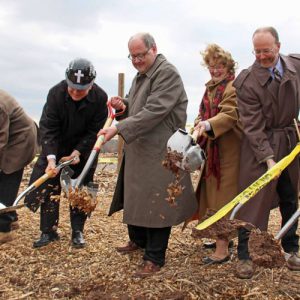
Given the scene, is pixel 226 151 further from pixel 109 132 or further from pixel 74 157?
pixel 74 157

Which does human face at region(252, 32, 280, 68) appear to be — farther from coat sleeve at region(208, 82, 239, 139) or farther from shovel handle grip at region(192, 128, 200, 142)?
shovel handle grip at region(192, 128, 200, 142)

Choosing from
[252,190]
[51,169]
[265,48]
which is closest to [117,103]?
[51,169]

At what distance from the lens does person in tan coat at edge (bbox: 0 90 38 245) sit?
16.9ft

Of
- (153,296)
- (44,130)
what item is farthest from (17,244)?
(153,296)

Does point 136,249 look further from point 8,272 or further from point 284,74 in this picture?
point 284,74

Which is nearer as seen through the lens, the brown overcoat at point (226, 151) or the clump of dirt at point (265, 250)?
the clump of dirt at point (265, 250)

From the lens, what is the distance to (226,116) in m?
4.14

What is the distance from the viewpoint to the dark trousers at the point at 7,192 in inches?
203

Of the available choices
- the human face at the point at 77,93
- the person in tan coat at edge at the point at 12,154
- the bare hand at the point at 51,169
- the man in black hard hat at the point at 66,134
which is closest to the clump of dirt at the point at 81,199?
the bare hand at the point at 51,169

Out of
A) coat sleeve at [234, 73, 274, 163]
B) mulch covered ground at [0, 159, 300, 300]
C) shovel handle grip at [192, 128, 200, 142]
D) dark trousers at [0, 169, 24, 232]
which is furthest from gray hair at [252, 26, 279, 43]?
dark trousers at [0, 169, 24, 232]

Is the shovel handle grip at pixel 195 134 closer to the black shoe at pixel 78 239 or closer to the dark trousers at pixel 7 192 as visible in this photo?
the black shoe at pixel 78 239

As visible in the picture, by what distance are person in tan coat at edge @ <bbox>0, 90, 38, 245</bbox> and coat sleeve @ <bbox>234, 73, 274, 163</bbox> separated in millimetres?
2220

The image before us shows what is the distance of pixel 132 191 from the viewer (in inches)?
167

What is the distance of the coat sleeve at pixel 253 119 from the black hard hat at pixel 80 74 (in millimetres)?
1288
